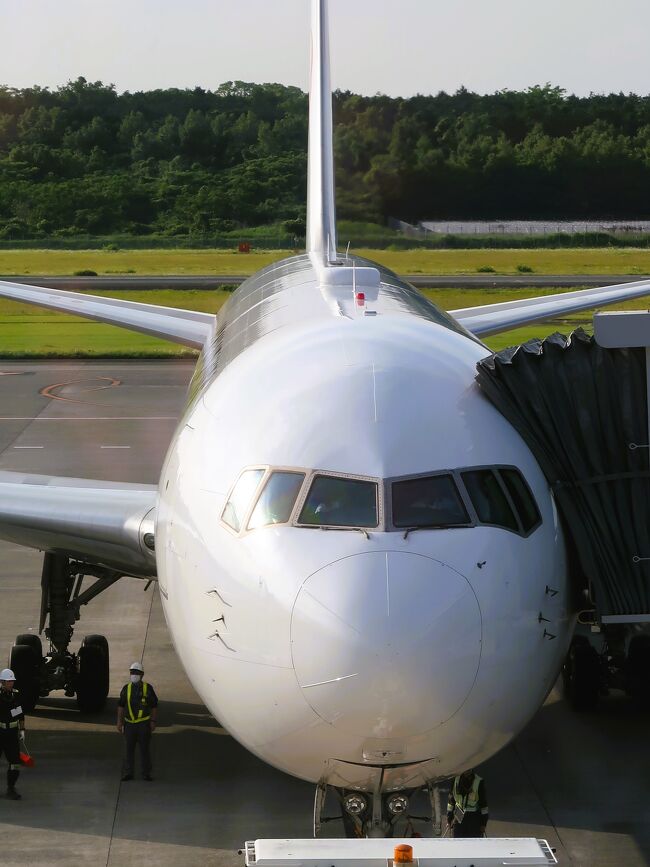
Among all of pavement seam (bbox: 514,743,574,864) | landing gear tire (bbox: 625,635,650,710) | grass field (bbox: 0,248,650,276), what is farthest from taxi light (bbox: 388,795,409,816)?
grass field (bbox: 0,248,650,276)

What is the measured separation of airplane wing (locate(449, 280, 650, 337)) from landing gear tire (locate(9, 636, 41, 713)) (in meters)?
8.88

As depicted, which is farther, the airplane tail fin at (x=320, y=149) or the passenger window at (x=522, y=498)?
the airplane tail fin at (x=320, y=149)

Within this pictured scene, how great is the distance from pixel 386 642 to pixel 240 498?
5.87 feet

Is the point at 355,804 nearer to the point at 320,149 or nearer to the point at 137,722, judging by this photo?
the point at 137,722

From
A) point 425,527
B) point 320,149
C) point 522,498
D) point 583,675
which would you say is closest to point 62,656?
point 583,675

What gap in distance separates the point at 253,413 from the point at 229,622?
178 cm

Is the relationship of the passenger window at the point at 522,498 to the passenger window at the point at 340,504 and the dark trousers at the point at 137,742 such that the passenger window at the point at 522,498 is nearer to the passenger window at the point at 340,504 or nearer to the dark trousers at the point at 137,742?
the passenger window at the point at 340,504

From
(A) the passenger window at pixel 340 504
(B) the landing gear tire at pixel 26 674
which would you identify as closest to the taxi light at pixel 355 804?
(A) the passenger window at pixel 340 504

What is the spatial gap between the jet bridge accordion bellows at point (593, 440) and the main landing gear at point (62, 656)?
6.74 meters

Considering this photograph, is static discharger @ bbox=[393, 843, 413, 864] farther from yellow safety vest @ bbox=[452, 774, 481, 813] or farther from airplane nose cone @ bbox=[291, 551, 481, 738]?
yellow safety vest @ bbox=[452, 774, 481, 813]

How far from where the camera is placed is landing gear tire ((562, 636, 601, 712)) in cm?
1470

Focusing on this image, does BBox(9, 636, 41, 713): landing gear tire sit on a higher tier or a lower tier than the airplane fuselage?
lower

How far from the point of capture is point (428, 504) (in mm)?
8555

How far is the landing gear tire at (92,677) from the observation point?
580 inches
